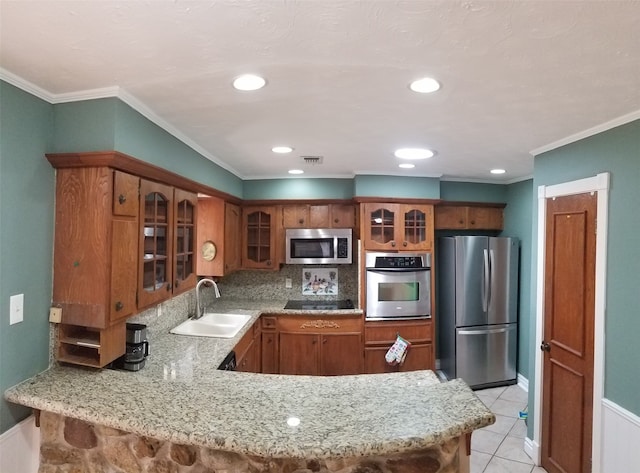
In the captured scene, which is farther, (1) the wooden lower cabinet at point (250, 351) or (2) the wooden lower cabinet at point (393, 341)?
(2) the wooden lower cabinet at point (393, 341)

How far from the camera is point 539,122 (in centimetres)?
194

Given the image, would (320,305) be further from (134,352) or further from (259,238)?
(134,352)

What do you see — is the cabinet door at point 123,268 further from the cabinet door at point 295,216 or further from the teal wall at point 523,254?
the teal wall at point 523,254

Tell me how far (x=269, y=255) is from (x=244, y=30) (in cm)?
296

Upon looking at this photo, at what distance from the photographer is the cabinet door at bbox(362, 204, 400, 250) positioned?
3.58m

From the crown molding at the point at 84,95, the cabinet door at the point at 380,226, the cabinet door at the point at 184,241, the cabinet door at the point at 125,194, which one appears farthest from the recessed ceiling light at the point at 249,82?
the cabinet door at the point at 380,226

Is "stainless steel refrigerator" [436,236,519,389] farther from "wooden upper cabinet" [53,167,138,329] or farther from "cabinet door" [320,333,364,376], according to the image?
"wooden upper cabinet" [53,167,138,329]

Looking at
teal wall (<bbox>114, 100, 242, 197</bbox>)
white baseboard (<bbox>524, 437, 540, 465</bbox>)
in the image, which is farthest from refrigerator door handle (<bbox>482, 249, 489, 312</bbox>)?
teal wall (<bbox>114, 100, 242, 197</bbox>)

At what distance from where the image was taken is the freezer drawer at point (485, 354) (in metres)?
3.74

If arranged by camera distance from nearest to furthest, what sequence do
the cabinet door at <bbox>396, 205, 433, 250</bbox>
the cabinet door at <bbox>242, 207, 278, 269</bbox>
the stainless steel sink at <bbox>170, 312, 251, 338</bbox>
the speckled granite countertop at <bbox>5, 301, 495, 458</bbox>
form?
the speckled granite countertop at <bbox>5, 301, 495, 458</bbox> < the stainless steel sink at <bbox>170, 312, 251, 338</bbox> < the cabinet door at <bbox>396, 205, 433, 250</bbox> < the cabinet door at <bbox>242, 207, 278, 269</bbox>

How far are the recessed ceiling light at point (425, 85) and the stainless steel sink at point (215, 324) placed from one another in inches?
91.0

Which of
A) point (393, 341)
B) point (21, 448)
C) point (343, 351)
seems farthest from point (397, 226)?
point (21, 448)

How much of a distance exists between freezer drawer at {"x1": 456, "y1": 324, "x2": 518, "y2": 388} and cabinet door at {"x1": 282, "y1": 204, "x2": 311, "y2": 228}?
212 cm

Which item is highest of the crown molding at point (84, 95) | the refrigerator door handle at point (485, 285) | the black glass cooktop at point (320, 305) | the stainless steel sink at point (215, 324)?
the crown molding at point (84, 95)
